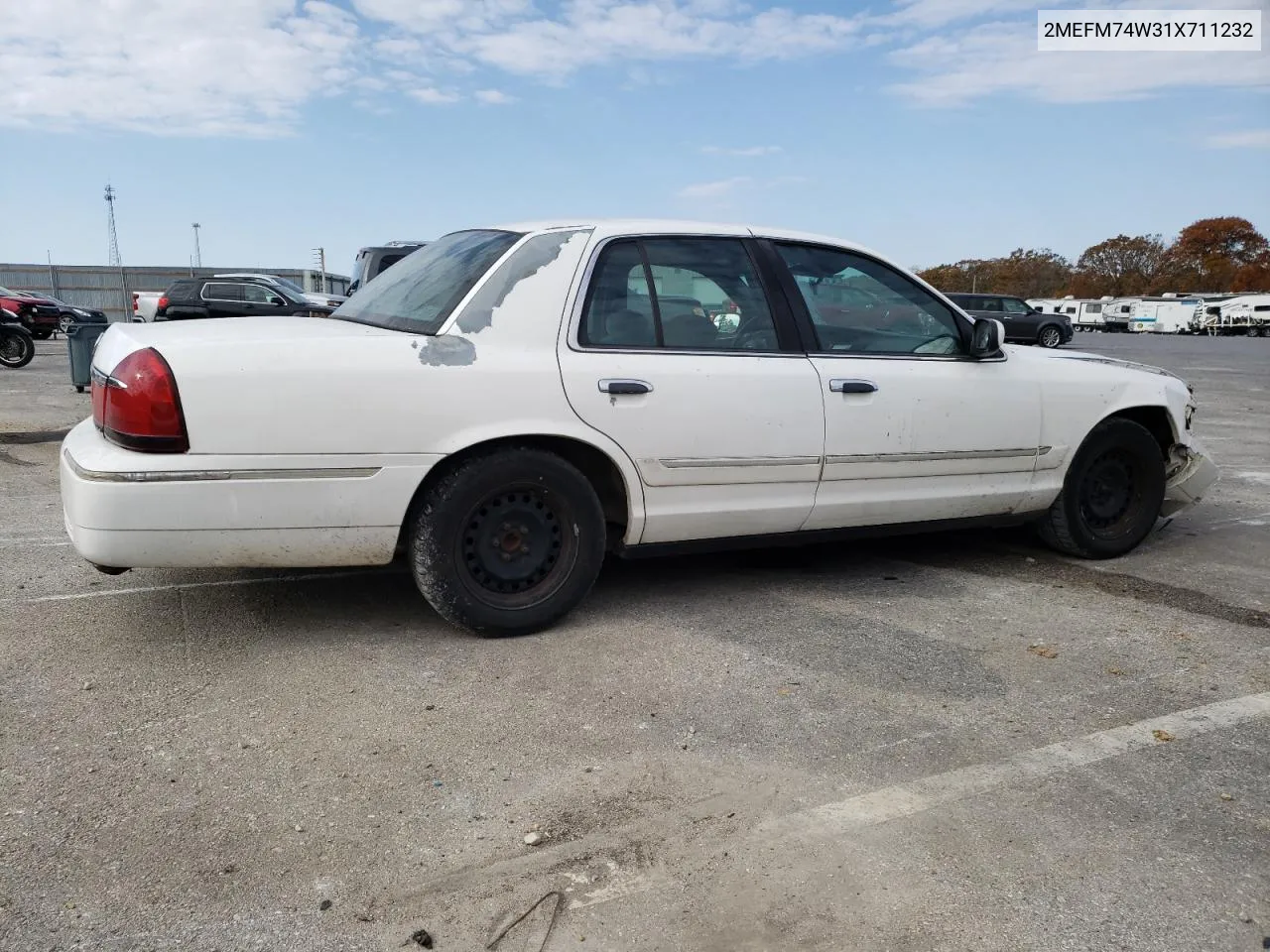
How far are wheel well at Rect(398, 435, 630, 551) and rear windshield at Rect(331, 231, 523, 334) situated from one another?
483 mm

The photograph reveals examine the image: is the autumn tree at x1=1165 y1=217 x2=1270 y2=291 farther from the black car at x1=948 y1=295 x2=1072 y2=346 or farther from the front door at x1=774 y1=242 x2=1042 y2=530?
the front door at x1=774 y1=242 x2=1042 y2=530

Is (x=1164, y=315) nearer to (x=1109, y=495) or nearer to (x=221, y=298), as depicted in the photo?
(x=221, y=298)

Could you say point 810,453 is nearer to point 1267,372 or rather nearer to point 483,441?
point 483,441

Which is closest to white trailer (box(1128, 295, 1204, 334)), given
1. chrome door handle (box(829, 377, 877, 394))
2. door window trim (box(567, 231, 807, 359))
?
chrome door handle (box(829, 377, 877, 394))

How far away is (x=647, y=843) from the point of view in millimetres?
2613

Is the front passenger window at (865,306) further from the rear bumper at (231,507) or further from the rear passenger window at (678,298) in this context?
the rear bumper at (231,507)

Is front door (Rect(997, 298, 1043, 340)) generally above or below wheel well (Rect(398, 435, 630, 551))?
above

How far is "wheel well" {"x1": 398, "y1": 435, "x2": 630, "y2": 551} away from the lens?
384 centimetres

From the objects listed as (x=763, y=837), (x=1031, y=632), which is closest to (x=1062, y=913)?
(x=763, y=837)

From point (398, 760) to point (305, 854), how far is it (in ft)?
1.69

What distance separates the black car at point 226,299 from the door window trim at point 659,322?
59.5 ft

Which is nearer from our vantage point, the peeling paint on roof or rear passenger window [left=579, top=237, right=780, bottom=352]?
the peeling paint on roof

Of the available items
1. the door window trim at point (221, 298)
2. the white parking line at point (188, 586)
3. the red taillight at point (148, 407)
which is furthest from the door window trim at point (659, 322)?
the door window trim at point (221, 298)

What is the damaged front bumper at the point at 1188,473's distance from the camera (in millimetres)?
5551
